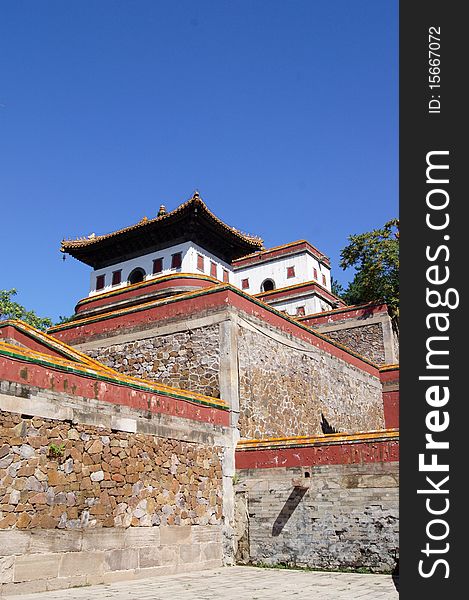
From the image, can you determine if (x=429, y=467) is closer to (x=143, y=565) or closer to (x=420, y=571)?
(x=420, y=571)

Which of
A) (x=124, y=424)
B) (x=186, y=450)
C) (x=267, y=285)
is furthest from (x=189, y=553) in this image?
(x=267, y=285)

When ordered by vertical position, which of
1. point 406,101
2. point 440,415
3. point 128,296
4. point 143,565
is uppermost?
point 128,296

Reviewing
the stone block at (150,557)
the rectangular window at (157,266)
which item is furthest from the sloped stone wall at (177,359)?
the rectangular window at (157,266)

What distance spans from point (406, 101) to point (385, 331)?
53.9ft

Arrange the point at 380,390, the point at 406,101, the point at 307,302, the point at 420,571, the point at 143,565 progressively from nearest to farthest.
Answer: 1. the point at 420,571
2. the point at 406,101
3. the point at 143,565
4. the point at 380,390
5. the point at 307,302

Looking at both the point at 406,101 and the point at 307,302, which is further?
the point at 307,302

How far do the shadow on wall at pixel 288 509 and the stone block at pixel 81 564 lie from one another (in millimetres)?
3714

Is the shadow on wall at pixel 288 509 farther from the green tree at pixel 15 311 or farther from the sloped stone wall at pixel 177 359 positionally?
the green tree at pixel 15 311

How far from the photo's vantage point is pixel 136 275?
24.4 m

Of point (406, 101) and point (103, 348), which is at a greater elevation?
point (406, 101)

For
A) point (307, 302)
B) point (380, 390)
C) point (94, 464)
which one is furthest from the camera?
point (307, 302)

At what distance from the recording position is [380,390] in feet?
67.4

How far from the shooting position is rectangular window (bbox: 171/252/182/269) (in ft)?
75.5

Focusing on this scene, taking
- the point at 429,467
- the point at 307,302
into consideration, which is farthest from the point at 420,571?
the point at 307,302
